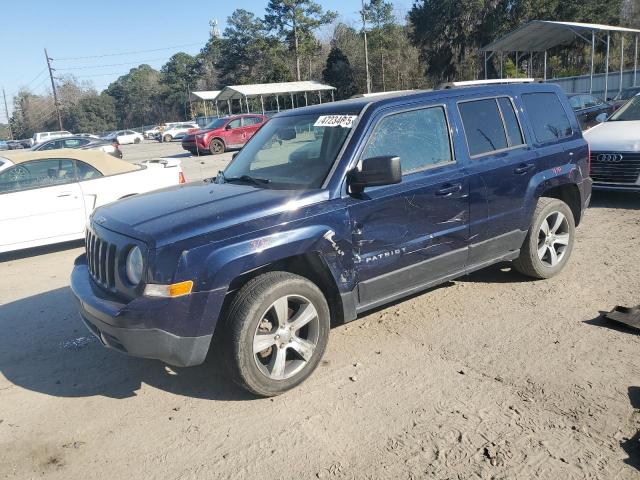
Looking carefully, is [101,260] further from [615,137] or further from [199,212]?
[615,137]

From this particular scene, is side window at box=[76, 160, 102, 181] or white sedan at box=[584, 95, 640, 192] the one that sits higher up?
side window at box=[76, 160, 102, 181]

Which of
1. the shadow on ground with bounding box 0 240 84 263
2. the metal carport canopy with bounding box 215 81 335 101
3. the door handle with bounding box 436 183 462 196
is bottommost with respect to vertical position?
the shadow on ground with bounding box 0 240 84 263

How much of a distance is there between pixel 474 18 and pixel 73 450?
49.1 metres

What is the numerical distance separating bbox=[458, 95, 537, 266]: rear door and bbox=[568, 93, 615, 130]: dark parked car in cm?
1221

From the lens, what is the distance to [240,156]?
4945mm

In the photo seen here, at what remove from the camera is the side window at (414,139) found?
4.06 metres

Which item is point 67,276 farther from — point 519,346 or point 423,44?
point 423,44

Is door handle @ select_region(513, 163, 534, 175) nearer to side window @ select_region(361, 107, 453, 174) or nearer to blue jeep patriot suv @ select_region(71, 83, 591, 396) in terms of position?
blue jeep patriot suv @ select_region(71, 83, 591, 396)

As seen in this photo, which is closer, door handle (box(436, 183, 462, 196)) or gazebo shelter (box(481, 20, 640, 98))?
door handle (box(436, 183, 462, 196))

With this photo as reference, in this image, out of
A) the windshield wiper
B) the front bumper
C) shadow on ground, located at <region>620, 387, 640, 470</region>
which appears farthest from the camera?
the windshield wiper

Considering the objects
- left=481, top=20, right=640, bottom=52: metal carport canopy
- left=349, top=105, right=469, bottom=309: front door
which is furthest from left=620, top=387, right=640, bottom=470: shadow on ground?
left=481, top=20, right=640, bottom=52: metal carport canopy

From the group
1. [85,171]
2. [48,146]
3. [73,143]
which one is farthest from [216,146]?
[85,171]

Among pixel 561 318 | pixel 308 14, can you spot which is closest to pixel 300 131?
pixel 561 318

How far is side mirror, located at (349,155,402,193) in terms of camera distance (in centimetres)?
358
